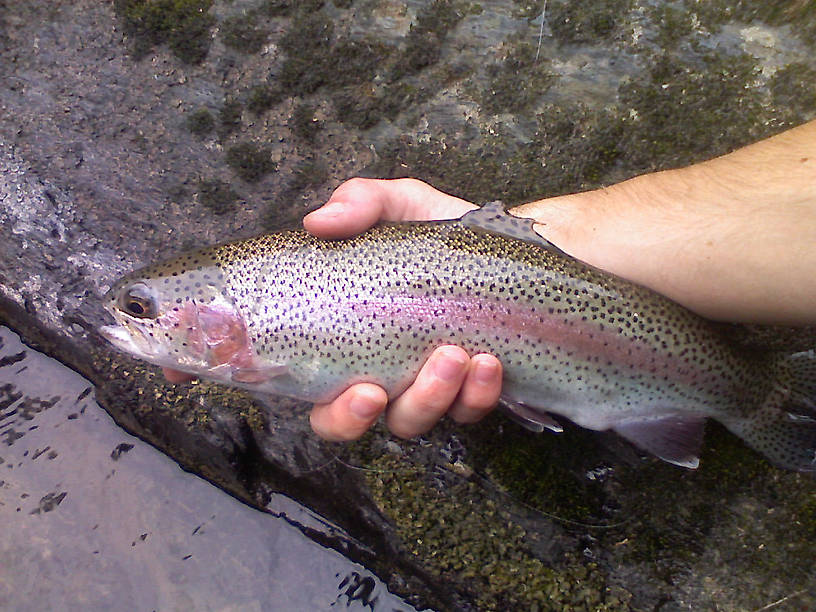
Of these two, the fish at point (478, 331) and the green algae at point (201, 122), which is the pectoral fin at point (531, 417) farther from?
the green algae at point (201, 122)

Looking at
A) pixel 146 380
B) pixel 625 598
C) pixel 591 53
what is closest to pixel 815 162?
pixel 591 53

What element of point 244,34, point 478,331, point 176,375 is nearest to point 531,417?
point 478,331

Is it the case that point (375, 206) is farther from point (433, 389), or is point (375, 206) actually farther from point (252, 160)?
point (252, 160)

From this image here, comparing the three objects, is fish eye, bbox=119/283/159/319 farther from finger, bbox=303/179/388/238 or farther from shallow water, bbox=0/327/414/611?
shallow water, bbox=0/327/414/611

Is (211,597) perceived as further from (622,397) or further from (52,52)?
(52,52)

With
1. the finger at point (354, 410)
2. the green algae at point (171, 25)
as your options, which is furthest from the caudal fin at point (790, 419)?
the green algae at point (171, 25)

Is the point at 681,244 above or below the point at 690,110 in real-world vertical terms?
below
